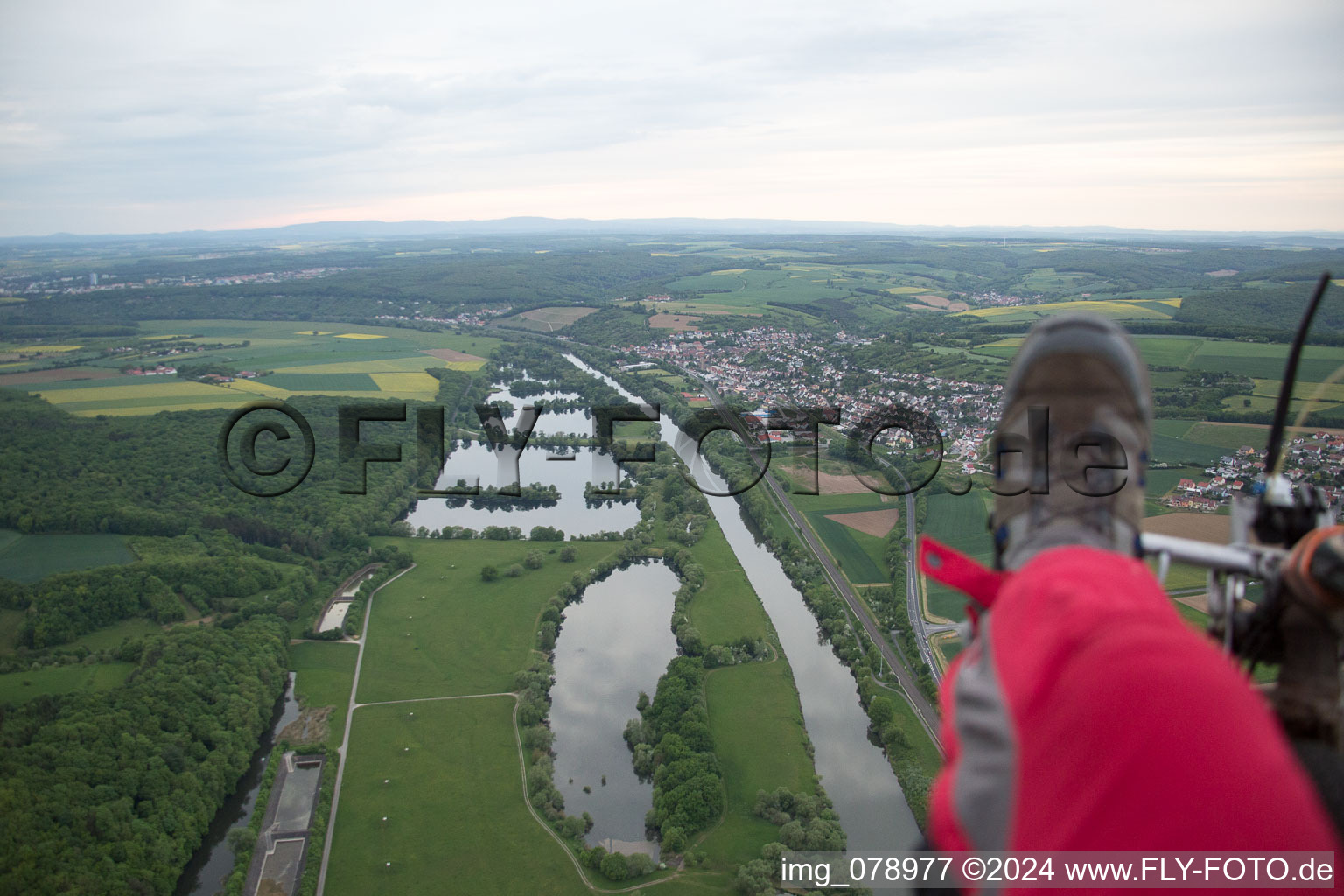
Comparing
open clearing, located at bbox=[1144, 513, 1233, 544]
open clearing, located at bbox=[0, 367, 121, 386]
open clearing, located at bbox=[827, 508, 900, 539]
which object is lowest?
open clearing, located at bbox=[827, 508, 900, 539]

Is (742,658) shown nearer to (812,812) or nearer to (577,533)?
(812,812)

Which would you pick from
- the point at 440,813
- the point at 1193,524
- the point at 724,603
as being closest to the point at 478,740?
the point at 440,813

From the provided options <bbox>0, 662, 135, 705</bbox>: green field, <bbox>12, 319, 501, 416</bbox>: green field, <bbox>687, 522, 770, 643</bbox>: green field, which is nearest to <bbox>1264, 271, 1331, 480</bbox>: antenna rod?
<bbox>687, 522, 770, 643</bbox>: green field

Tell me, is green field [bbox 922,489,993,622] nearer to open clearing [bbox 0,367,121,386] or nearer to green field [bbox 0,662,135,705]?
green field [bbox 0,662,135,705]

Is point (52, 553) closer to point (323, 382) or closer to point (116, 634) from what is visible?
point (116, 634)

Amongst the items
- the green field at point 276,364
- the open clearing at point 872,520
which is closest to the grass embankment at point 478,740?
the open clearing at point 872,520

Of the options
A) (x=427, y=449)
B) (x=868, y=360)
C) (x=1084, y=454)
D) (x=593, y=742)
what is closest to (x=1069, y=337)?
(x=1084, y=454)
